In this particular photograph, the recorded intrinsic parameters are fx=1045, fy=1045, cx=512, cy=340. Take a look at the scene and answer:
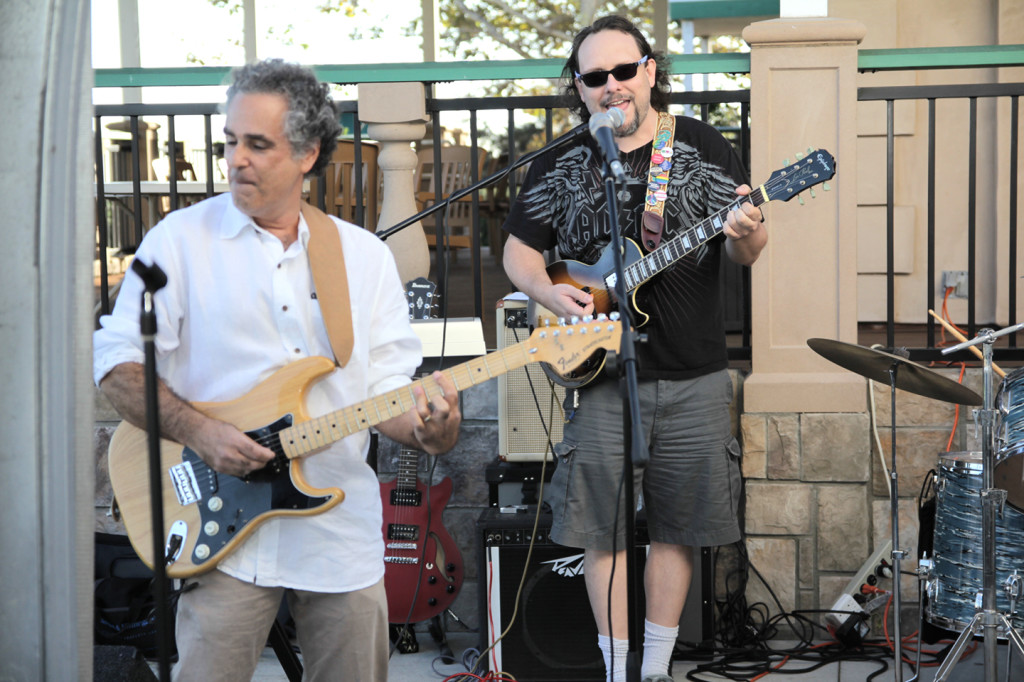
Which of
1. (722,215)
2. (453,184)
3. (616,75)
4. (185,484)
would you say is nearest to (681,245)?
(722,215)

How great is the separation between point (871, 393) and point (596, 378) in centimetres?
159

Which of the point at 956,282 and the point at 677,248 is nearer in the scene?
the point at 677,248

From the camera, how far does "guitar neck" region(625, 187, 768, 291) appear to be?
319 cm

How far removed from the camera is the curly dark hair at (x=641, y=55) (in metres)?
3.36

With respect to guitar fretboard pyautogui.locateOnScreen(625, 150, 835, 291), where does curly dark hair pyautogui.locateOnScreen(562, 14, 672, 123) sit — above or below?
above

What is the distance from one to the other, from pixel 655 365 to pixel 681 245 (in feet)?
1.24

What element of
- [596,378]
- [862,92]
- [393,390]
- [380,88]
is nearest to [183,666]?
[393,390]

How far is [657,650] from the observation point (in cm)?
335

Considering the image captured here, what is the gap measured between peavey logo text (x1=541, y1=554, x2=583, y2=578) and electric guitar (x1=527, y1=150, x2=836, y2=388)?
0.88m

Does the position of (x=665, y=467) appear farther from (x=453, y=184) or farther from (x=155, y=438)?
(x=453, y=184)

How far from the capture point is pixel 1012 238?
4312mm

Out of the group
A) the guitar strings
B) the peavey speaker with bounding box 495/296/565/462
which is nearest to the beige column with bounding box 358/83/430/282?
the peavey speaker with bounding box 495/296/565/462

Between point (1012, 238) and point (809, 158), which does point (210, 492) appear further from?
point (1012, 238)

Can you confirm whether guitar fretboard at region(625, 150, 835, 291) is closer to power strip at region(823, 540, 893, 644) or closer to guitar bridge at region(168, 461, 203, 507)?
guitar bridge at region(168, 461, 203, 507)
